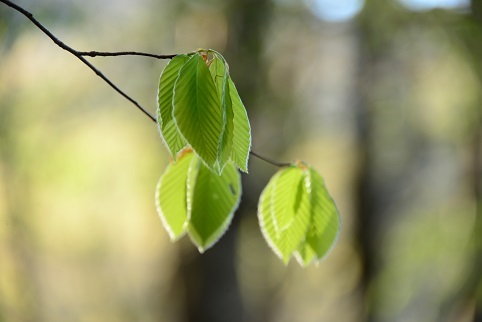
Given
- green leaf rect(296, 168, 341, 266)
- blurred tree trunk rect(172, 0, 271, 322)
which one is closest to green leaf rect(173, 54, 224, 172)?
green leaf rect(296, 168, 341, 266)

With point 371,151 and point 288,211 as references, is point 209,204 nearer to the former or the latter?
point 288,211

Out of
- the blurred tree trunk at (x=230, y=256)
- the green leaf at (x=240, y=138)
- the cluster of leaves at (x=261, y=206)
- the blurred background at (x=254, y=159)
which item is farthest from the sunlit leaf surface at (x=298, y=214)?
the blurred tree trunk at (x=230, y=256)

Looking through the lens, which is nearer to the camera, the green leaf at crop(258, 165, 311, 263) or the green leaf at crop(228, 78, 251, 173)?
the green leaf at crop(228, 78, 251, 173)

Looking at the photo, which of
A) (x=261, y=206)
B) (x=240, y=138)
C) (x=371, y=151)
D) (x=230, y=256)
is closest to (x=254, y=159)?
(x=230, y=256)

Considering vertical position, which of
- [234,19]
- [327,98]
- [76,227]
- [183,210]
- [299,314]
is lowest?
[299,314]

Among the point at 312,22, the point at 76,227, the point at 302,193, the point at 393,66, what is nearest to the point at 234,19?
the point at 312,22

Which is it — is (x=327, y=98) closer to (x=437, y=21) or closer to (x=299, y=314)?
(x=437, y=21)

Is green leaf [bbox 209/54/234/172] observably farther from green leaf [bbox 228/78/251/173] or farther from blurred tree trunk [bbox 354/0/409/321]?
blurred tree trunk [bbox 354/0/409/321]
